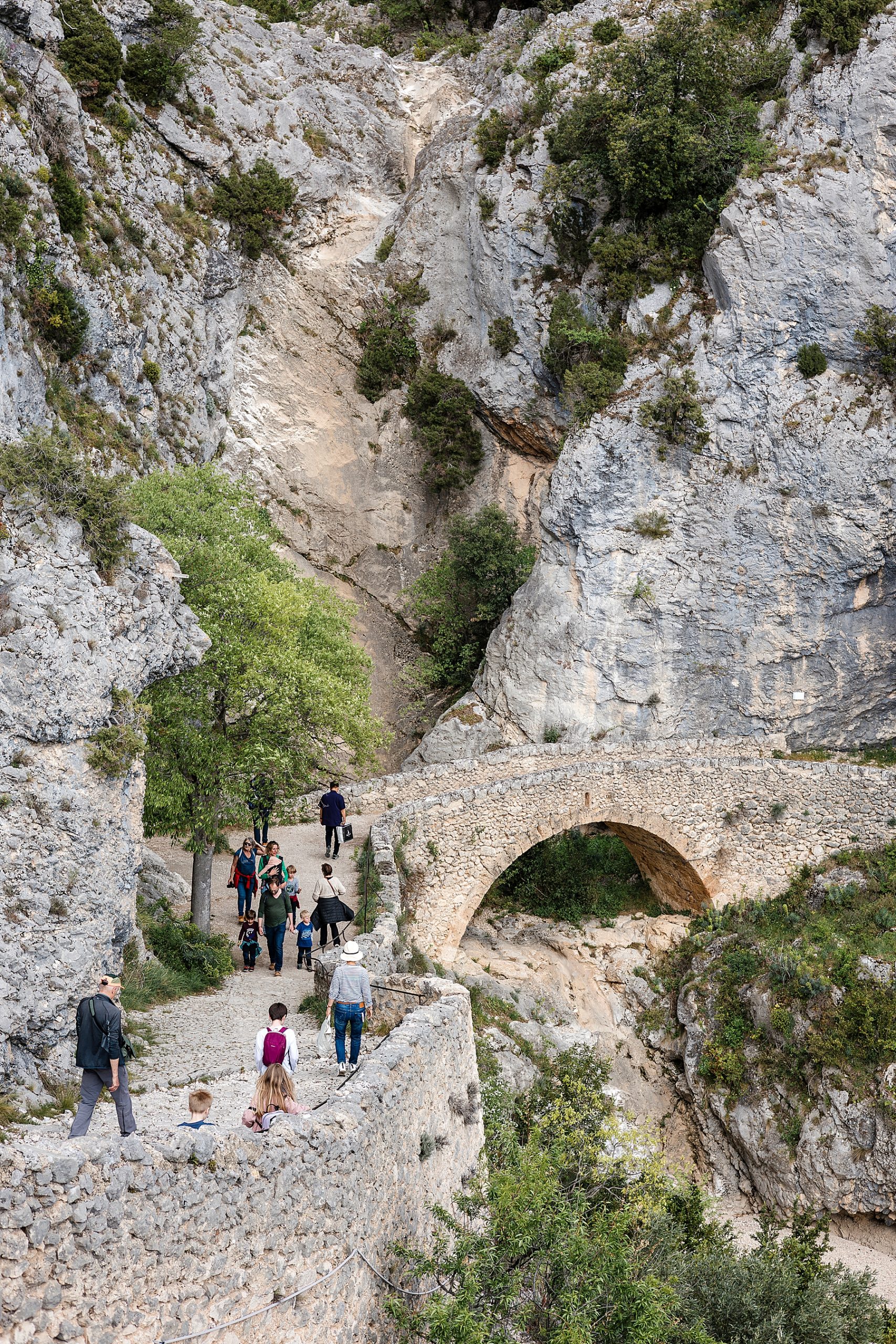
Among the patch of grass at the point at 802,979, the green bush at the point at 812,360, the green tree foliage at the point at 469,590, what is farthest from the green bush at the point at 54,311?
the patch of grass at the point at 802,979

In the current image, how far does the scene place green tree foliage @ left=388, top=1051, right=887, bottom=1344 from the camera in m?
7.34

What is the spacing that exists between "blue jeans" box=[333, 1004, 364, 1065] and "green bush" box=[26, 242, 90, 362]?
2006cm

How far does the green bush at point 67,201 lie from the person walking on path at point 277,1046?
23.6 metres

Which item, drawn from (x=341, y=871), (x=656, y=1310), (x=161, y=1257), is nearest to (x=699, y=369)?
(x=341, y=871)

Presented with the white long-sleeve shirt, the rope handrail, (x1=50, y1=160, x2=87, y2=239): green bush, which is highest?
(x1=50, y1=160, x2=87, y2=239): green bush

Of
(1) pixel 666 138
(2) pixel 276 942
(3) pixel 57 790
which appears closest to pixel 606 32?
(1) pixel 666 138

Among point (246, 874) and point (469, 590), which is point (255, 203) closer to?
point (469, 590)

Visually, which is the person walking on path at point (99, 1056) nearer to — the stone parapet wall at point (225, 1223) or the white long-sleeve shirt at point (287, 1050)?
the white long-sleeve shirt at point (287, 1050)

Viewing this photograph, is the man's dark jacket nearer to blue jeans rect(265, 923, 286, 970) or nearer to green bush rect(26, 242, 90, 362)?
blue jeans rect(265, 923, 286, 970)

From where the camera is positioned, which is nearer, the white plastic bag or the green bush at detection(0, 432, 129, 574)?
the white plastic bag

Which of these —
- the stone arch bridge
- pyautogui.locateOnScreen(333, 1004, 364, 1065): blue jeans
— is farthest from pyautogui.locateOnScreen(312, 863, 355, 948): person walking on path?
the stone arch bridge

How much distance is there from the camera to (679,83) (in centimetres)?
2812

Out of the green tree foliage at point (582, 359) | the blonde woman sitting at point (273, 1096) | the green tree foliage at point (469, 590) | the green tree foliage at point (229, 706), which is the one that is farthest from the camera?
the green tree foliage at point (469, 590)

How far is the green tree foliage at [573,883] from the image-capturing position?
79.6ft
